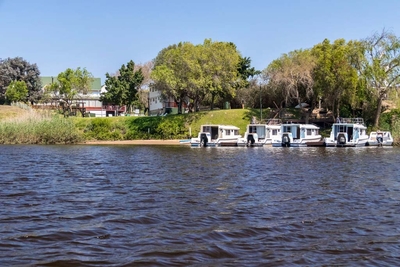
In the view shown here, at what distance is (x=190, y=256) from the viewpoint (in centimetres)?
896

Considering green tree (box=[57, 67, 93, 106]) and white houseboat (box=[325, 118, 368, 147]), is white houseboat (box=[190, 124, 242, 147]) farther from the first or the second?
green tree (box=[57, 67, 93, 106])

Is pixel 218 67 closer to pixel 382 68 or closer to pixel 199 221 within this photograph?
pixel 382 68

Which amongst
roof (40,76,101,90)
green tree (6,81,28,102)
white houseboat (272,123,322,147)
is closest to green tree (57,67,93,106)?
green tree (6,81,28,102)

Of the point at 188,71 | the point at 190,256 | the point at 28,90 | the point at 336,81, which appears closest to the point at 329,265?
the point at 190,256

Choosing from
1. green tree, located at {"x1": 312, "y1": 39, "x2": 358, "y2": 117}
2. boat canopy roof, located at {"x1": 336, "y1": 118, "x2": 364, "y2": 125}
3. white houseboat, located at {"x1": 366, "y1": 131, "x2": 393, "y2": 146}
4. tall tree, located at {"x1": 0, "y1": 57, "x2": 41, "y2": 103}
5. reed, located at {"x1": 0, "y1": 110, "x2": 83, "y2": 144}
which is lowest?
white houseboat, located at {"x1": 366, "y1": 131, "x2": 393, "y2": 146}

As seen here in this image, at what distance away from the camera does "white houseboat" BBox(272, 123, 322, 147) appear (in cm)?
5513

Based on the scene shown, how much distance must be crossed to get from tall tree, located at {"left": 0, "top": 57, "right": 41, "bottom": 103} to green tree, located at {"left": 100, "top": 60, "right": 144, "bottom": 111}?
2123 centimetres

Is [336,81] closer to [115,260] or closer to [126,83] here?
[126,83]

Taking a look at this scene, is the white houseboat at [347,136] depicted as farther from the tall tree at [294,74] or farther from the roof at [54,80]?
the roof at [54,80]

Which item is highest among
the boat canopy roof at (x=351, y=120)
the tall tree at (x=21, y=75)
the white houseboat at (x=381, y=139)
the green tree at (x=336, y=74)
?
the tall tree at (x=21, y=75)

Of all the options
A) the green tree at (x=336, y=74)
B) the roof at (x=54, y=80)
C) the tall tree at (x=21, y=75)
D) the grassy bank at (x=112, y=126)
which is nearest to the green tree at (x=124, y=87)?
the grassy bank at (x=112, y=126)

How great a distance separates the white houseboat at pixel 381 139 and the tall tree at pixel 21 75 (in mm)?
70607

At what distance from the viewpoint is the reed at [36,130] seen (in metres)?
58.6

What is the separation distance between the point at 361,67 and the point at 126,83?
44.0m
